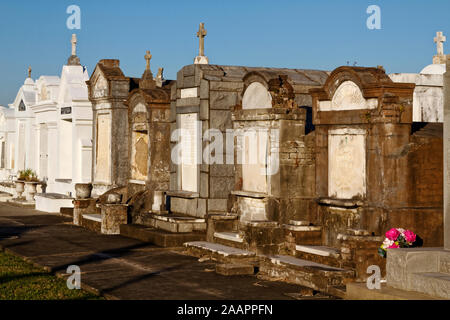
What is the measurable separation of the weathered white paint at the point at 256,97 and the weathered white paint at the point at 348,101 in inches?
53.2

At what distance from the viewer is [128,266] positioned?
1134 cm

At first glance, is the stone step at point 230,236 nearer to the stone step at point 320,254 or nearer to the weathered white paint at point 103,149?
the stone step at point 320,254

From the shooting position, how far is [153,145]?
16.3 m

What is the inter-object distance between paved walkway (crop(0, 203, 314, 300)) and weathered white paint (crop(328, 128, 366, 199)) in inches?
70.0

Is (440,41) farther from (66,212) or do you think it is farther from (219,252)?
(66,212)

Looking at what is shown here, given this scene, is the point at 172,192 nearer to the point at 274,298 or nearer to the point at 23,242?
the point at 23,242

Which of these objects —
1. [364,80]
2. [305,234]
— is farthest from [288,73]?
[364,80]

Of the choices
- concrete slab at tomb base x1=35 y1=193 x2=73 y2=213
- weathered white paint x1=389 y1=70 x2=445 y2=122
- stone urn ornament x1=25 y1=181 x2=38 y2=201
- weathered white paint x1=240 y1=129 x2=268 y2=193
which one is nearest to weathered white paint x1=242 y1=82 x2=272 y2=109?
weathered white paint x1=240 y1=129 x2=268 y2=193

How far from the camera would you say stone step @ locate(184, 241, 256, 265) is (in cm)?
1146

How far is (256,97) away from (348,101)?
7.77 feet

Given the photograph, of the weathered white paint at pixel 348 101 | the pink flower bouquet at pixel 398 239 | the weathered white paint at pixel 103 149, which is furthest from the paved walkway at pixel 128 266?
the weathered white paint at pixel 348 101

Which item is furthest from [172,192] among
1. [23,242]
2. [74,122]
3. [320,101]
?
[74,122]

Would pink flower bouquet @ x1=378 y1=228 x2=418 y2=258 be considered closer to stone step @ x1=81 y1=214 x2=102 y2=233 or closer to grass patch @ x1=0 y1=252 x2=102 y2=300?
grass patch @ x1=0 y1=252 x2=102 y2=300
